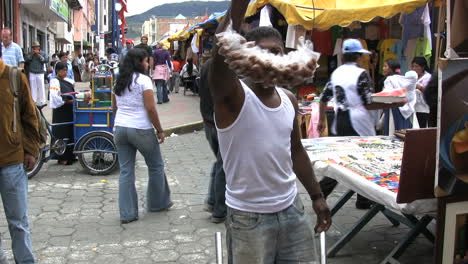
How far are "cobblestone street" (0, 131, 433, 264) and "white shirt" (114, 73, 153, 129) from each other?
1.07 m

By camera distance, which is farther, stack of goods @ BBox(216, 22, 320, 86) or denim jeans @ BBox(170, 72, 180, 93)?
denim jeans @ BBox(170, 72, 180, 93)

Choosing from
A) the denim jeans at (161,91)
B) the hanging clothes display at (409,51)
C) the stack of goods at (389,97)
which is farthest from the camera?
the denim jeans at (161,91)

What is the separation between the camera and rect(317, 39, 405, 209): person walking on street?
553cm

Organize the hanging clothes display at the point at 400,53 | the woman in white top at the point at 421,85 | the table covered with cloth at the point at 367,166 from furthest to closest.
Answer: the hanging clothes display at the point at 400,53, the woman in white top at the point at 421,85, the table covered with cloth at the point at 367,166

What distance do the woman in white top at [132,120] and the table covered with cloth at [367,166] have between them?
1.67 metres

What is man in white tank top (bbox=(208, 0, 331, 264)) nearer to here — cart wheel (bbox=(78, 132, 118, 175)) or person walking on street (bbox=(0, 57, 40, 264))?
person walking on street (bbox=(0, 57, 40, 264))

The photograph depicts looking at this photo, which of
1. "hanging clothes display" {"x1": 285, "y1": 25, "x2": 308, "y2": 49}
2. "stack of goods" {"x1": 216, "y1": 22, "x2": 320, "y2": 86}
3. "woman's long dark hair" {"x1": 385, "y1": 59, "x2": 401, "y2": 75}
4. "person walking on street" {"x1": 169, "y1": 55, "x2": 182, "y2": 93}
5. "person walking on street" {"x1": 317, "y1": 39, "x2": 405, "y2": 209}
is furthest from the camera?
"person walking on street" {"x1": 169, "y1": 55, "x2": 182, "y2": 93}

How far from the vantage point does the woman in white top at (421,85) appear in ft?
29.0

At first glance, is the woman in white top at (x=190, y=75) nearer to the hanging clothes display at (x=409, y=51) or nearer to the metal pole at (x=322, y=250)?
the hanging clothes display at (x=409, y=51)

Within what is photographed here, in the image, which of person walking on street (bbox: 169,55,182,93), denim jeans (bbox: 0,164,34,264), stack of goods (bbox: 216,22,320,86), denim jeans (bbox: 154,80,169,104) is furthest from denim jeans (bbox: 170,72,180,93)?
stack of goods (bbox: 216,22,320,86)

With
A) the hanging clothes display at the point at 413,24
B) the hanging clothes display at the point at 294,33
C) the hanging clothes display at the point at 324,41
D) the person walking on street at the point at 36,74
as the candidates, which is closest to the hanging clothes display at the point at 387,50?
the hanging clothes display at the point at 413,24

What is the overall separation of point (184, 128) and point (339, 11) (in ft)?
17.6

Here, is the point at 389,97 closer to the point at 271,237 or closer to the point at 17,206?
the point at 271,237

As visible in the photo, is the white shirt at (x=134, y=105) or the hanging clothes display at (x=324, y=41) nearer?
the white shirt at (x=134, y=105)
